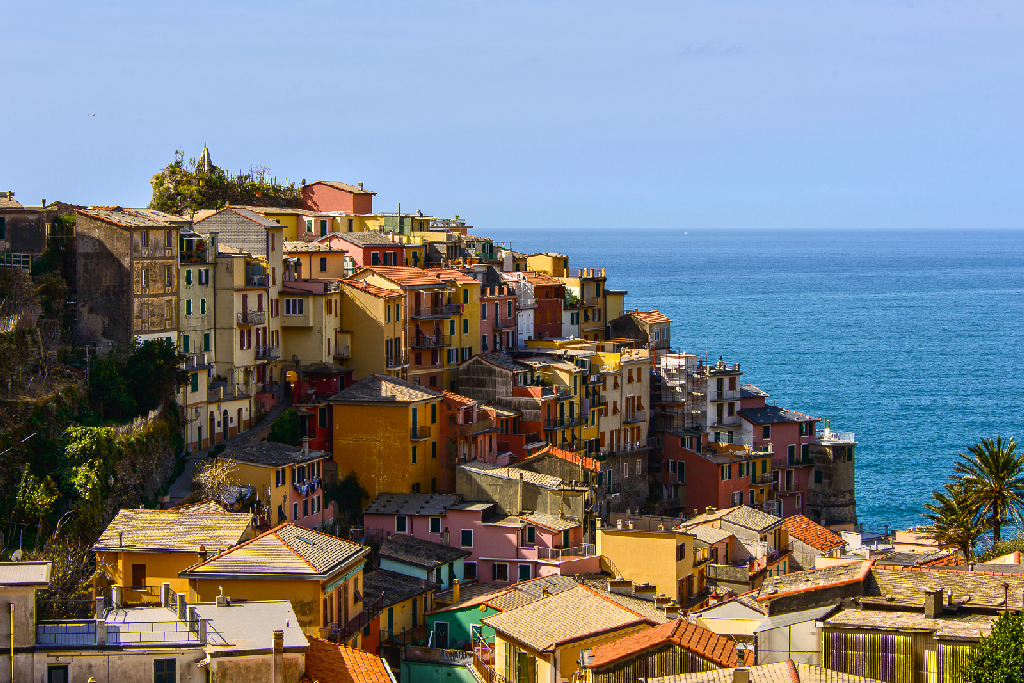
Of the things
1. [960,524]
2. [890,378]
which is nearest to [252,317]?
[960,524]

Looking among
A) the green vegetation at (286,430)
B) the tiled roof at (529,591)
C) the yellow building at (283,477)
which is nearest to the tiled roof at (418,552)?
the yellow building at (283,477)

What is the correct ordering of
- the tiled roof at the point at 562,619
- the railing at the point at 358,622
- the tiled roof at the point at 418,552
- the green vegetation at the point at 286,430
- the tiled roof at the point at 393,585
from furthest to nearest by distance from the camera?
the green vegetation at the point at 286,430
the tiled roof at the point at 418,552
the tiled roof at the point at 393,585
the railing at the point at 358,622
the tiled roof at the point at 562,619

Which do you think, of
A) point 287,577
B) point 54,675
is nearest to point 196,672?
point 54,675

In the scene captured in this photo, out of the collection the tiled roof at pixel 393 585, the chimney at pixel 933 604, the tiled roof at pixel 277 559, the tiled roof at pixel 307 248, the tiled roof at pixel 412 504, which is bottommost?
the tiled roof at pixel 393 585

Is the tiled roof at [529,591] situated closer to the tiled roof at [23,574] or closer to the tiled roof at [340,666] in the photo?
the tiled roof at [340,666]

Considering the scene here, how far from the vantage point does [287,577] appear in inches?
1586

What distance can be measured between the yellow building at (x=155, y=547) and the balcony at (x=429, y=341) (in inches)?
923

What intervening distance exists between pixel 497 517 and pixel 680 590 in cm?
844

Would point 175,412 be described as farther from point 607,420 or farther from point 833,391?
point 833,391

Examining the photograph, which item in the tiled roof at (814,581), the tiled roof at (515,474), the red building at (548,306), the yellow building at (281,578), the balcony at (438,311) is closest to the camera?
the tiled roof at (814,581)

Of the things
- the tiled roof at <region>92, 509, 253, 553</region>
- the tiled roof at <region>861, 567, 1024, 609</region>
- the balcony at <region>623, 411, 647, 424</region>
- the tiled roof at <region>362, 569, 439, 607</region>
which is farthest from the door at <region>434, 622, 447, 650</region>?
the balcony at <region>623, 411, 647, 424</region>

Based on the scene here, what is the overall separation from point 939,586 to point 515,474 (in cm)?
2612

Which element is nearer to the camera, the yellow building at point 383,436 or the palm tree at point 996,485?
the palm tree at point 996,485

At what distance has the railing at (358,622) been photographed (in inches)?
1615
